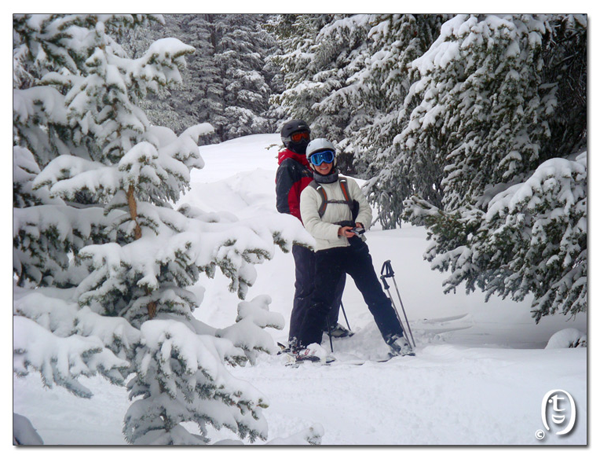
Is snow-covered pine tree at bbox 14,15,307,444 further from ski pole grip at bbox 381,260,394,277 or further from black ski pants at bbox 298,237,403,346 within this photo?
ski pole grip at bbox 381,260,394,277

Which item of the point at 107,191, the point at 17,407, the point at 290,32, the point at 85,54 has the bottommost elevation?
the point at 17,407

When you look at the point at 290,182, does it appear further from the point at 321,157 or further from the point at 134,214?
the point at 134,214

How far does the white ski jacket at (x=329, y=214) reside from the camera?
390cm

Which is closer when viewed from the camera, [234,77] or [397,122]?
[234,77]

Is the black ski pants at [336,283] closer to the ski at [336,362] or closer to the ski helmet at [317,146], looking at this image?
the ski at [336,362]

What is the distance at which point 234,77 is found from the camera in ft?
12.2

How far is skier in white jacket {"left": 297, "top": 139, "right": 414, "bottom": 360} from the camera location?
158 inches

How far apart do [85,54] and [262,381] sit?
7.83 feet

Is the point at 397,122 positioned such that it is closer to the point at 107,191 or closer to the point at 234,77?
the point at 234,77

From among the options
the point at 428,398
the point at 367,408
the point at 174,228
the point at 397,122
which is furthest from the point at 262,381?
the point at 397,122

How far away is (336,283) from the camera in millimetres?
4152

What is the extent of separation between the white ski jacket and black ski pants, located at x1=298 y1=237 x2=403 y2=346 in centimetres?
10

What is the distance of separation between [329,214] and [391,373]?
4.18ft

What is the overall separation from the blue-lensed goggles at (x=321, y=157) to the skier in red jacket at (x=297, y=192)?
25 centimetres
